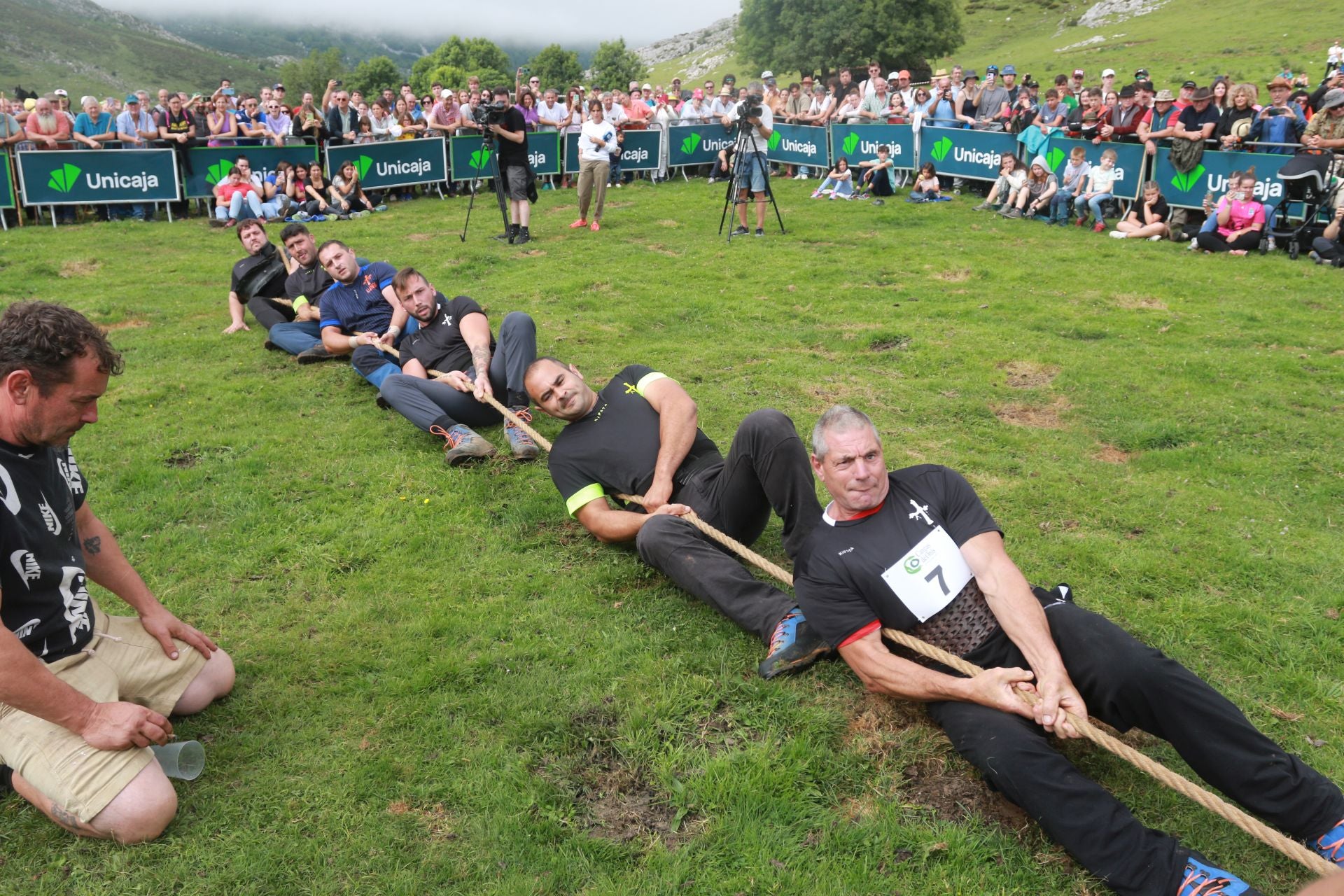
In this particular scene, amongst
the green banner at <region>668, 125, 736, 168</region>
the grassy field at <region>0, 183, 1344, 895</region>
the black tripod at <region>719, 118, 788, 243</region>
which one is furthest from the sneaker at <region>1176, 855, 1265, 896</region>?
the green banner at <region>668, 125, 736, 168</region>

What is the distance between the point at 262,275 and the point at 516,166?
206 inches

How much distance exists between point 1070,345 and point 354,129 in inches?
609

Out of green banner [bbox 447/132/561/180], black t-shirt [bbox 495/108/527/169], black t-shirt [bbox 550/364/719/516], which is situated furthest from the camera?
green banner [bbox 447/132/561/180]

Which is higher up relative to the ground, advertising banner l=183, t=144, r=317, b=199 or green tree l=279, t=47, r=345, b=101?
green tree l=279, t=47, r=345, b=101

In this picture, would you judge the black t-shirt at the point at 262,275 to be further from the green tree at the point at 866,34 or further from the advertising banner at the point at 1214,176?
the green tree at the point at 866,34

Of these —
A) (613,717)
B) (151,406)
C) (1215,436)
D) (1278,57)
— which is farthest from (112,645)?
(1278,57)

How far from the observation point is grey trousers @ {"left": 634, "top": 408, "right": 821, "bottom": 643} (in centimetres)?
454

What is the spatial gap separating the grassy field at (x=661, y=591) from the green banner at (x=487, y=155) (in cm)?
953

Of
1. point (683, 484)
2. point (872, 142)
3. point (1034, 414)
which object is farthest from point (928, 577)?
point (872, 142)

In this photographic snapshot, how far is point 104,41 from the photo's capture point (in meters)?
194

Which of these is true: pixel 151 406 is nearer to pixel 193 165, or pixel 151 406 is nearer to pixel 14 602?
pixel 14 602

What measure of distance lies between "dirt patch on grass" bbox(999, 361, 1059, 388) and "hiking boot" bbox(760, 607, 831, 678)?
184 inches

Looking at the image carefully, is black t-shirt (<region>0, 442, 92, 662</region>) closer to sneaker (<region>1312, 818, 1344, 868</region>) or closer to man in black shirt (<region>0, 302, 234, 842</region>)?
man in black shirt (<region>0, 302, 234, 842</region>)

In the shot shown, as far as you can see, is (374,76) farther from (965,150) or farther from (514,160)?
(514,160)
